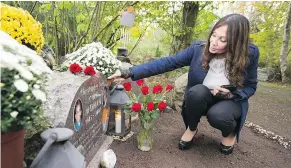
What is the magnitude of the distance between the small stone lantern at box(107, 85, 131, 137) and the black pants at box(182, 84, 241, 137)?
57cm

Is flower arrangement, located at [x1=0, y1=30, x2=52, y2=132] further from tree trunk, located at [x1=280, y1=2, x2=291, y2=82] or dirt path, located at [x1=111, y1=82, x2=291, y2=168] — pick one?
tree trunk, located at [x1=280, y1=2, x2=291, y2=82]

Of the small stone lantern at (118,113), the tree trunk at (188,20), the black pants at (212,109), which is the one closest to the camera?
the black pants at (212,109)

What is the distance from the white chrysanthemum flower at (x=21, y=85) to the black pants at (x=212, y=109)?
5.21 ft

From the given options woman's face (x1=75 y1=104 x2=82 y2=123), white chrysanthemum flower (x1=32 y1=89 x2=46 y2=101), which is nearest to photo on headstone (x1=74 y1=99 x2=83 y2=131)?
woman's face (x1=75 y1=104 x2=82 y2=123)

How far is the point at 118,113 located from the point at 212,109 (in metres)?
0.83

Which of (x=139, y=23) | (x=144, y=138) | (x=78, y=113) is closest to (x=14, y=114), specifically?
(x=78, y=113)

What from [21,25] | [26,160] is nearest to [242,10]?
[21,25]

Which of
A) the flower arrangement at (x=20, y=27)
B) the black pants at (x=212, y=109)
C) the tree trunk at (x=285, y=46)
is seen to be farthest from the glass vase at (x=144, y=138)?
the tree trunk at (x=285, y=46)

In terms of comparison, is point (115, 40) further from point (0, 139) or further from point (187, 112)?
point (0, 139)

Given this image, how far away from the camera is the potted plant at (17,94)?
960 millimetres

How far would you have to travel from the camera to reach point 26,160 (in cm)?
160

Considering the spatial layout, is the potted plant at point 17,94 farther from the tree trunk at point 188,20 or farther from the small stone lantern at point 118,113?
the tree trunk at point 188,20

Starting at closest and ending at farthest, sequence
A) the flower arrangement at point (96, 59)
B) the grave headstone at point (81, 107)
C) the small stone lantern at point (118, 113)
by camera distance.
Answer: the grave headstone at point (81, 107) < the small stone lantern at point (118, 113) < the flower arrangement at point (96, 59)

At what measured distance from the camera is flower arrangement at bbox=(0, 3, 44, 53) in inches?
91.4
